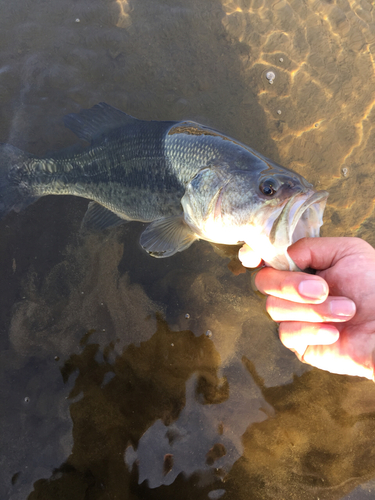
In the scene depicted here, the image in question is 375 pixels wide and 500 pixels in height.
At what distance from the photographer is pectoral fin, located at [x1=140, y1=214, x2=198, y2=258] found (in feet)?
10.7

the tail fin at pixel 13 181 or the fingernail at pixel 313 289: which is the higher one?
the fingernail at pixel 313 289

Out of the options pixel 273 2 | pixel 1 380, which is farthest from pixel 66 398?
pixel 273 2

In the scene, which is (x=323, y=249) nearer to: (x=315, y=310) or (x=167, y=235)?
(x=315, y=310)

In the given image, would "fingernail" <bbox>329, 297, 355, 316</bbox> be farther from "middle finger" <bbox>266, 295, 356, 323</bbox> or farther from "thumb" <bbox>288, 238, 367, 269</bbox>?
"thumb" <bbox>288, 238, 367, 269</bbox>

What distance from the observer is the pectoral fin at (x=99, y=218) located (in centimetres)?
371

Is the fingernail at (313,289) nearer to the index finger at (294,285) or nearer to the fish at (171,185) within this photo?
the index finger at (294,285)

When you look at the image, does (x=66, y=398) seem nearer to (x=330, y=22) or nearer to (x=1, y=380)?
(x=1, y=380)

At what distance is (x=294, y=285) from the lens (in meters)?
2.45

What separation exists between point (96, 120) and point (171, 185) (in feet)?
4.35

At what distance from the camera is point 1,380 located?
357cm

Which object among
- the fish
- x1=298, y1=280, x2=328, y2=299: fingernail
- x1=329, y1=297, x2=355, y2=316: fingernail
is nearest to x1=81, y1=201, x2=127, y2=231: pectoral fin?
the fish

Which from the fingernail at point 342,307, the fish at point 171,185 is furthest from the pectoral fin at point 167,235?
the fingernail at point 342,307

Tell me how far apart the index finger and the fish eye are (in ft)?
2.27

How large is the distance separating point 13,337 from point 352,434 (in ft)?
14.0
